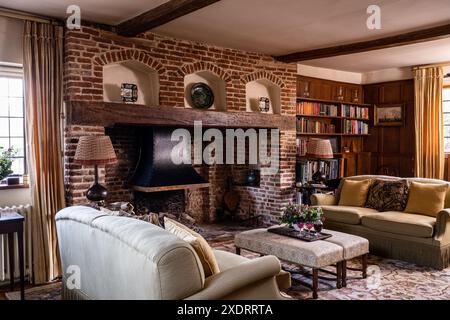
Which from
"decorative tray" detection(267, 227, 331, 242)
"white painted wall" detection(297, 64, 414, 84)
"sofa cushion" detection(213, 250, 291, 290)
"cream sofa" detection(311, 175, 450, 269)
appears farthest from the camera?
"white painted wall" detection(297, 64, 414, 84)

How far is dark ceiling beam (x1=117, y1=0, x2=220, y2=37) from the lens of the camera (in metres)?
3.55

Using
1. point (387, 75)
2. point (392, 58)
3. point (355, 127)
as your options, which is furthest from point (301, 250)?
point (387, 75)

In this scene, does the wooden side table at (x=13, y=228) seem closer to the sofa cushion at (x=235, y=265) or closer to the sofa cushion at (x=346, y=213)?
the sofa cushion at (x=235, y=265)

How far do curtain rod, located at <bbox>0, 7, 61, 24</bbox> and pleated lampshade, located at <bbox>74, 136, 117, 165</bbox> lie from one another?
4.30 ft

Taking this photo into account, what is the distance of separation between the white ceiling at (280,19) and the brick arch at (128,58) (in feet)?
1.12

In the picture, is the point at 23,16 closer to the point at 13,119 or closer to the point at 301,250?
the point at 13,119

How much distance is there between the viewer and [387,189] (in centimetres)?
528

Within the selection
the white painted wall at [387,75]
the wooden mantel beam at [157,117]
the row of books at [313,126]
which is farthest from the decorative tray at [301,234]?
the white painted wall at [387,75]

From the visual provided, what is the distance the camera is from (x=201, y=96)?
18.7 ft

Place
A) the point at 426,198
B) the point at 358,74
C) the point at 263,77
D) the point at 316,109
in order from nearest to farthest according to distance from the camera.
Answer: the point at 426,198, the point at 263,77, the point at 316,109, the point at 358,74

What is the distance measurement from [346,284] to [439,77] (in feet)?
15.5

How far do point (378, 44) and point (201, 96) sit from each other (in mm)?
2417

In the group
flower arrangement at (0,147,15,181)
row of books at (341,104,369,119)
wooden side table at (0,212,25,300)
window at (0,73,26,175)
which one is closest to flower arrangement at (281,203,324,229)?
wooden side table at (0,212,25,300)
